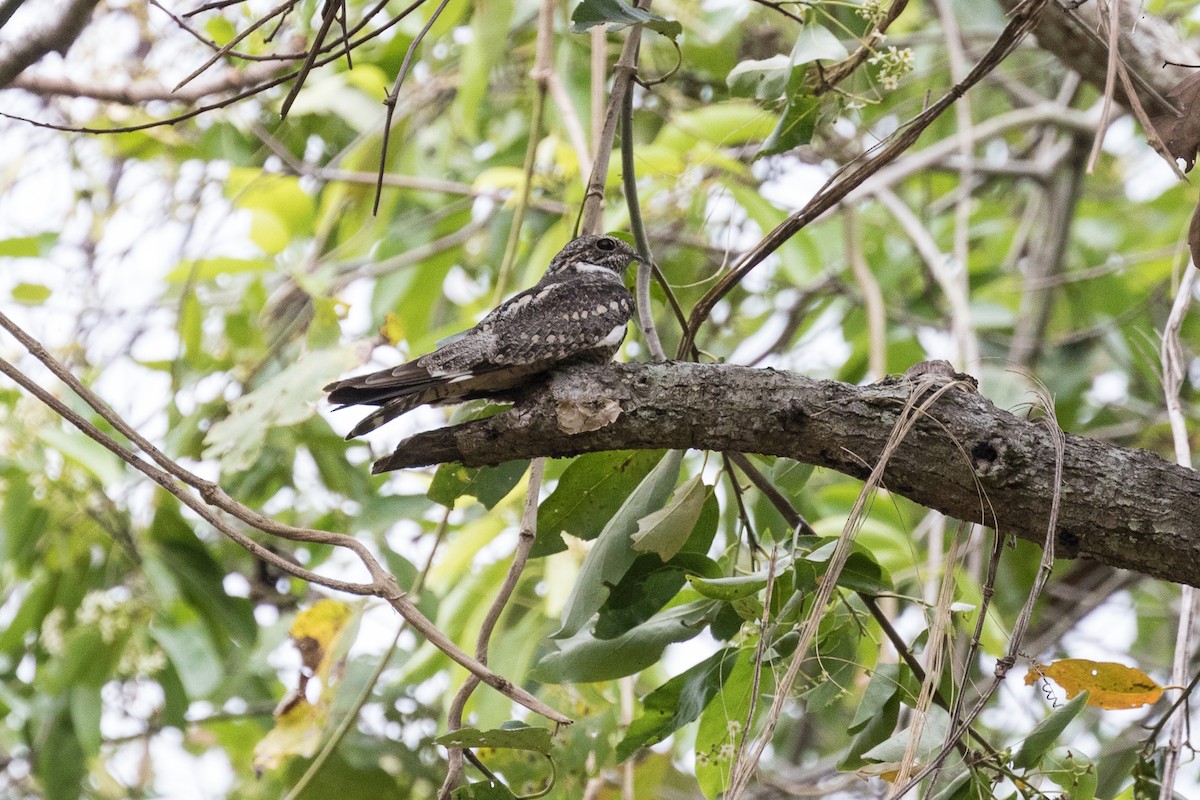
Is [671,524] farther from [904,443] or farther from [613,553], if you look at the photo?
[904,443]

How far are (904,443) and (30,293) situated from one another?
3678mm

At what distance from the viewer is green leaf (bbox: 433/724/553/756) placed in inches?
70.3

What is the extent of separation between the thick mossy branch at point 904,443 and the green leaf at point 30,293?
2966 mm

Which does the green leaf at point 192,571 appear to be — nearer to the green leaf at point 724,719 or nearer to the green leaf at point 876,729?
the green leaf at point 724,719

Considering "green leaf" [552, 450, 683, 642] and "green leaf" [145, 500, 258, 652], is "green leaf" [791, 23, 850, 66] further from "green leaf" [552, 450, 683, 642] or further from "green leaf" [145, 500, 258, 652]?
"green leaf" [145, 500, 258, 652]

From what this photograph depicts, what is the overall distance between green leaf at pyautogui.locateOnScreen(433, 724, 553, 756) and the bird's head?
1268 millimetres

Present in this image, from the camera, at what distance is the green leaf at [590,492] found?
2.35 metres

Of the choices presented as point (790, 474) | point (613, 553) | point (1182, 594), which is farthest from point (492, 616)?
point (1182, 594)

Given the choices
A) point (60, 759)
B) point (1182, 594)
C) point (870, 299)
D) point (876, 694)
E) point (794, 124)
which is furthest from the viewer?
point (870, 299)

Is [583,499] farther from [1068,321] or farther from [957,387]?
[1068,321]

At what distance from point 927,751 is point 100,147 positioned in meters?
4.16

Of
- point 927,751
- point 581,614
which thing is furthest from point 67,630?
point 927,751

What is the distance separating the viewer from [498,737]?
1812 mm

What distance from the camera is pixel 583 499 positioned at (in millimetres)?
2377
